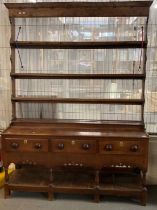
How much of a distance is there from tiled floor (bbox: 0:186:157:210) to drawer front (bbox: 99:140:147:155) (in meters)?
0.56

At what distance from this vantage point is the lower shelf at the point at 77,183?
8.94 ft

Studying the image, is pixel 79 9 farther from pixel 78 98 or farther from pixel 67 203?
pixel 67 203

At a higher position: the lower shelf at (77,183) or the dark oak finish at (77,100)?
the dark oak finish at (77,100)

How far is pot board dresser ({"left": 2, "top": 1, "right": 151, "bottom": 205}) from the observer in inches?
105

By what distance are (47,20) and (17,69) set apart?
0.65 m

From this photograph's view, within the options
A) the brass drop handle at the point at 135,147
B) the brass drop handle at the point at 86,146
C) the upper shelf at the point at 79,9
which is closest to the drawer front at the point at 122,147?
the brass drop handle at the point at 135,147

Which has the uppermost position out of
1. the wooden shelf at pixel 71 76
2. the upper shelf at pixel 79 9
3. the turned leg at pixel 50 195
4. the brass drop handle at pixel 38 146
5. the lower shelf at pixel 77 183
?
the upper shelf at pixel 79 9

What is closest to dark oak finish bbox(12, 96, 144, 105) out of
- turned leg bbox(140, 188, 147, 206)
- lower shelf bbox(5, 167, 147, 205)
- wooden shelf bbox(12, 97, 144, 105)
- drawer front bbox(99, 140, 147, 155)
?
wooden shelf bbox(12, 97, 144, 105)

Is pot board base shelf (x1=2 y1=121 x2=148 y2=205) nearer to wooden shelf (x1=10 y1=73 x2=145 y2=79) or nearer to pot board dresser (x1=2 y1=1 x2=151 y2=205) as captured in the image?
pot board dresser (x1=2 y1=1 x2=151 y2=205)

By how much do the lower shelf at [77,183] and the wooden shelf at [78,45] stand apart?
1.38 meters

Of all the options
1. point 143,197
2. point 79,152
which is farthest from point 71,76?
point 143,197

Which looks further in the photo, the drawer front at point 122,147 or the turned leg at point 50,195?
the turned leg at point 50,195

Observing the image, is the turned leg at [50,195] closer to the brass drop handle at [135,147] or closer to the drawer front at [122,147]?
the drawer front at [122,147]

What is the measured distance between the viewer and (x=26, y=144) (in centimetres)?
270
